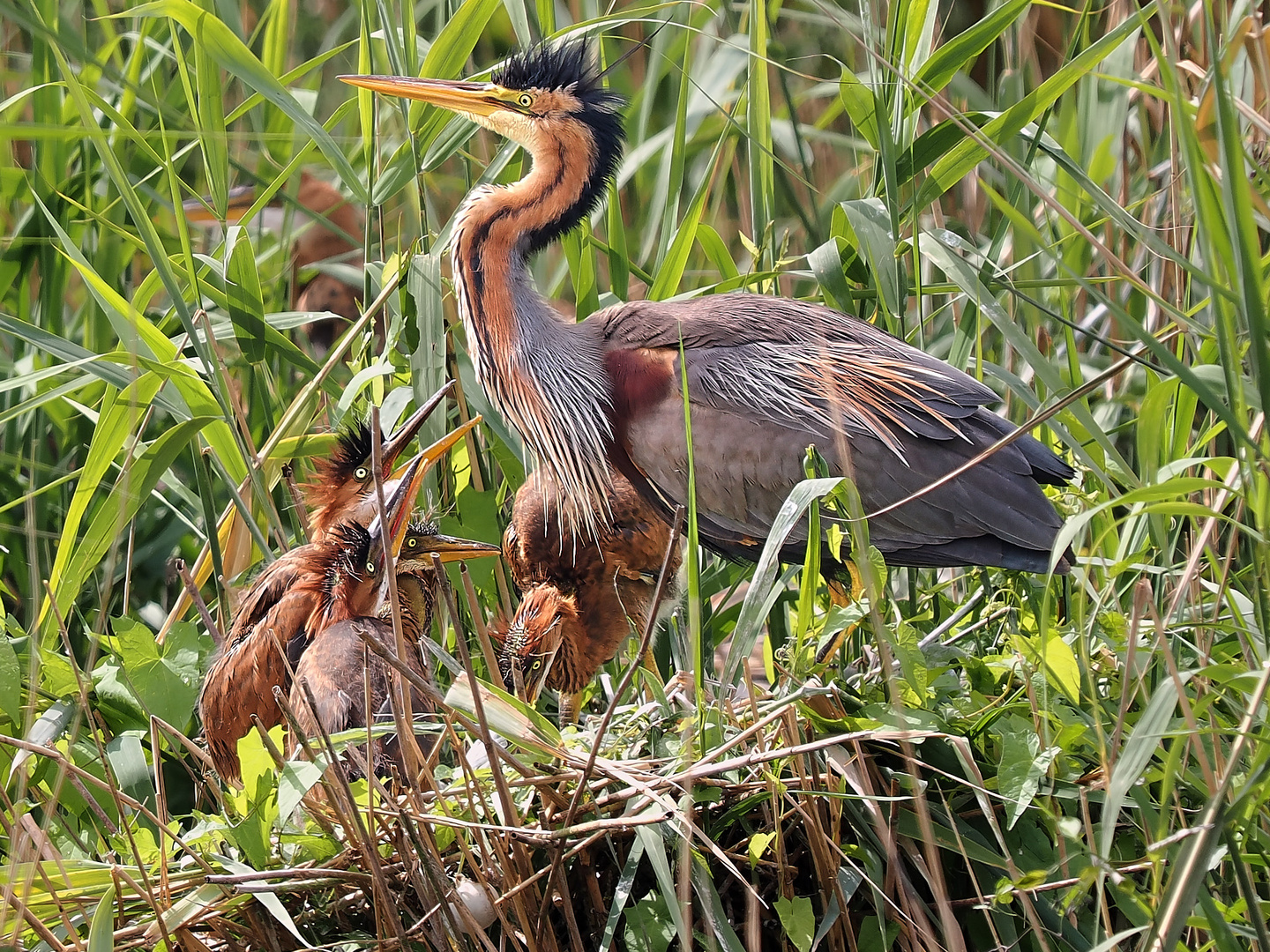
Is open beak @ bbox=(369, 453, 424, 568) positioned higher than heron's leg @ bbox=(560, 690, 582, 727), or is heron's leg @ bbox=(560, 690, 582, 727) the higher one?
open beak @ bbox=(369, 453, 424, 568)

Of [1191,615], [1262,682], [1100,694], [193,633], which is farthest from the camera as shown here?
[193,633]

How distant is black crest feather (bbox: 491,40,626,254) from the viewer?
293 centimetres

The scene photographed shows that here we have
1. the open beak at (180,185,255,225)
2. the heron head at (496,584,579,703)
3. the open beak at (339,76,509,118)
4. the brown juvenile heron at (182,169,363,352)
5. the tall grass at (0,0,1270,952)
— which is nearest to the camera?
the tall grass at (0,0,1270,952)

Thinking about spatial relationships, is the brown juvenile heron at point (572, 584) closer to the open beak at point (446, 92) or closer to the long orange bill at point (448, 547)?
the long orange bill at point (448, 547)

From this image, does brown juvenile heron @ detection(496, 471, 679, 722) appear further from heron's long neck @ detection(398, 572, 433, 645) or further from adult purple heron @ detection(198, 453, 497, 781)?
adult purple heron @ detection(198, 453, 497, 781)

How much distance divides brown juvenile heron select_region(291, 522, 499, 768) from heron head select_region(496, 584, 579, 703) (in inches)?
7.9

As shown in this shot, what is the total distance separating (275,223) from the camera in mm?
5312

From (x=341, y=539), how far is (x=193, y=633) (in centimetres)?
33

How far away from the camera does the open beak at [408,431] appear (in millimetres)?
2426

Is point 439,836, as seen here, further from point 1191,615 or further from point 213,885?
point 1191,615

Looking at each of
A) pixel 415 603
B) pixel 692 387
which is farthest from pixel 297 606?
pixel 692 387

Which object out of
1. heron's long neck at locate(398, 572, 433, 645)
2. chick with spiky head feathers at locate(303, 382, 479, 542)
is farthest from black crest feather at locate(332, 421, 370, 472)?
heron's long neck at locate(398, 572, 433, 645)

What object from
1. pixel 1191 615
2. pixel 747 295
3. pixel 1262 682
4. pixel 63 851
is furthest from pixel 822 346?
pixel 63 851

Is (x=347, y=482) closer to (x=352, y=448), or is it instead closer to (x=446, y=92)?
(x=352, y=448)
